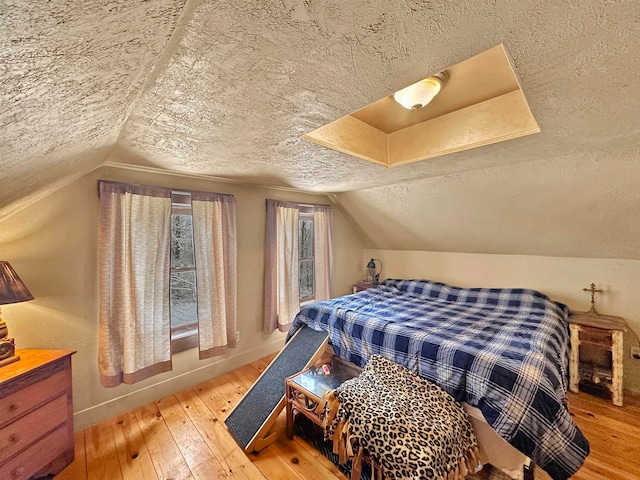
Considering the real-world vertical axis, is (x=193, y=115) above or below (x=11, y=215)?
above

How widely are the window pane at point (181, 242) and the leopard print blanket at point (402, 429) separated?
1840mm

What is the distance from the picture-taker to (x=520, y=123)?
1.60m

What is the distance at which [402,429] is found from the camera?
1.31m

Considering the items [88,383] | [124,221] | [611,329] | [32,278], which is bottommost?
[88,383]

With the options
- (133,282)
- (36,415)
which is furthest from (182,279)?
(36,415)

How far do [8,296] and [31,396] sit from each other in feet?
1.90

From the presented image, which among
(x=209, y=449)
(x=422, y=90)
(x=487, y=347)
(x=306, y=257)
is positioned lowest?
(x=209, y=449)

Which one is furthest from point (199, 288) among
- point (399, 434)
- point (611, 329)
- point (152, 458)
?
point (611, 329)

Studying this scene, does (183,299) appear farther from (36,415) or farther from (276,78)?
(276,78)

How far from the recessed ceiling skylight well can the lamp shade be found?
1.92 m

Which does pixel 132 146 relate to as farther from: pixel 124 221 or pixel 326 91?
pixel 326 91

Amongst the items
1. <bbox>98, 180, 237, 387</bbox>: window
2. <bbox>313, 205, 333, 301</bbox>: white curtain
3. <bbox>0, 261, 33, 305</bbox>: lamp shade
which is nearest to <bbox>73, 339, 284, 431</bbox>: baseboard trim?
<bbox>98, 180, 237, 387</bbox>: window

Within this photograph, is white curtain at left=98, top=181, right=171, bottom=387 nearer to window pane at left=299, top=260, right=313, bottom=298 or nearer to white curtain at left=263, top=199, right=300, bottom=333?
white curtain at left=263, top=199, right=300, bottom=333

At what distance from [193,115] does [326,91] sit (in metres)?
0.64
